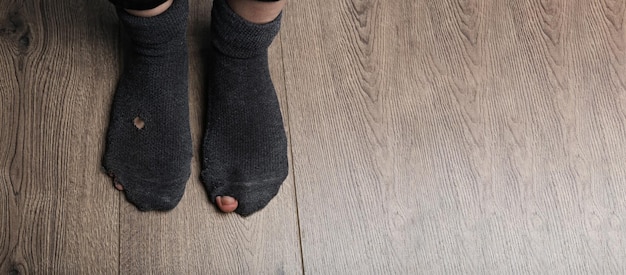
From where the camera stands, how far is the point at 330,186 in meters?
1.02

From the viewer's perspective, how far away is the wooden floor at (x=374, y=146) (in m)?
0.97

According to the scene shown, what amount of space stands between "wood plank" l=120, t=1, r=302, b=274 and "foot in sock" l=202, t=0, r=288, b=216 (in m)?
0.02

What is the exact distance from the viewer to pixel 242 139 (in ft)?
3.21

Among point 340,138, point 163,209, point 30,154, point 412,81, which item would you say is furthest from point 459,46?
point 30,154

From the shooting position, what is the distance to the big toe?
3.19 ft

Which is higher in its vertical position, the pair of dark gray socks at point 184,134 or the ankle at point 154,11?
the ankle at point 154,11

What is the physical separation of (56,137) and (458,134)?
1.89 ft

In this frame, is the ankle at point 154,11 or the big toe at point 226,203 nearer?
the ankle at point 154,11

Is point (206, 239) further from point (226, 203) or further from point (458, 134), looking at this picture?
point (458, 134)

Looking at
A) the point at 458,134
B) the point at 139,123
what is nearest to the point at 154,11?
the point at 139,123

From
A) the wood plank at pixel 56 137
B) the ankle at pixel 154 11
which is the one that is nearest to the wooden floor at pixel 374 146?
the wood plank at pixel 56 137

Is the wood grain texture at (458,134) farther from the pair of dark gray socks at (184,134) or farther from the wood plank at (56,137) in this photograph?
the wood plank at (56,137)

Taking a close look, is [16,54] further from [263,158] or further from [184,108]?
[263,158]

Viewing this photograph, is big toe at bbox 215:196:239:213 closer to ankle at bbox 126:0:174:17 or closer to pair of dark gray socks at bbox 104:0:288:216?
pair of dark gray socks at bbox 104:0:288:216
